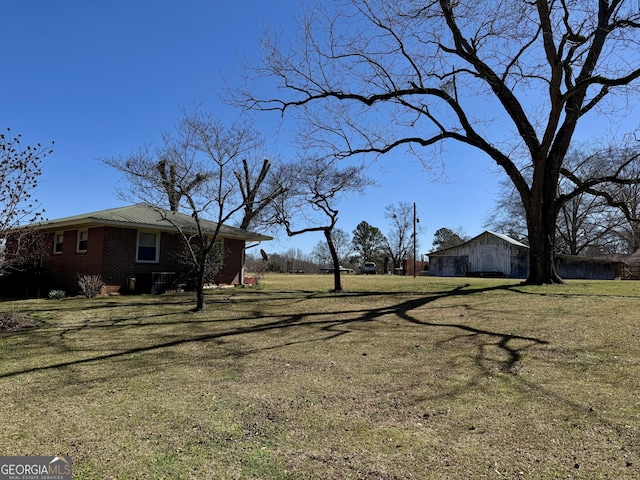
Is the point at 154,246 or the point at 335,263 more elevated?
the point at 154,246

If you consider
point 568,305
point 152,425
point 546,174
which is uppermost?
point 546,174

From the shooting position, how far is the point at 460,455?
3053mm

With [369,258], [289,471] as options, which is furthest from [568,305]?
[369,258]

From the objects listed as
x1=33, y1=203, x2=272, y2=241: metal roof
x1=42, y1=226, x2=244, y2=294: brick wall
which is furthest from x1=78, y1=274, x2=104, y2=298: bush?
x1=33, y1=203, x2=272, y2=241: metal roof

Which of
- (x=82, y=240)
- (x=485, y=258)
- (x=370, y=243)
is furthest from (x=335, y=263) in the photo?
(x=370, y=243)

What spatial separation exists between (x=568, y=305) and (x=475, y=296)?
2800mm

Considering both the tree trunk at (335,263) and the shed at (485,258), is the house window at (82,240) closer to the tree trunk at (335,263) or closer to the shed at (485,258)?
the tree trunk at (335,263)

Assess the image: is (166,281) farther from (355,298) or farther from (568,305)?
(568,305)

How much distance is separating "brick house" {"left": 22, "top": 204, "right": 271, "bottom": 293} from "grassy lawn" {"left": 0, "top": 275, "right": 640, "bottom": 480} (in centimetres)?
734

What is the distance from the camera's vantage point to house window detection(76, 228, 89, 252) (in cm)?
1655

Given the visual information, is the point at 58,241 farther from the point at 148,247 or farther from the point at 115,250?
the point at 148,247

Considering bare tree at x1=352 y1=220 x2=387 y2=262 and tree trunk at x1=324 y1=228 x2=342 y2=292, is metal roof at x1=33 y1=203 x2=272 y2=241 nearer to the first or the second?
tree trunk at x1=324 y1=228 x2=342 y2=292

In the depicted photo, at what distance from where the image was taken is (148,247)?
16969 millimetres

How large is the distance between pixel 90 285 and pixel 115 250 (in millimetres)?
1778
